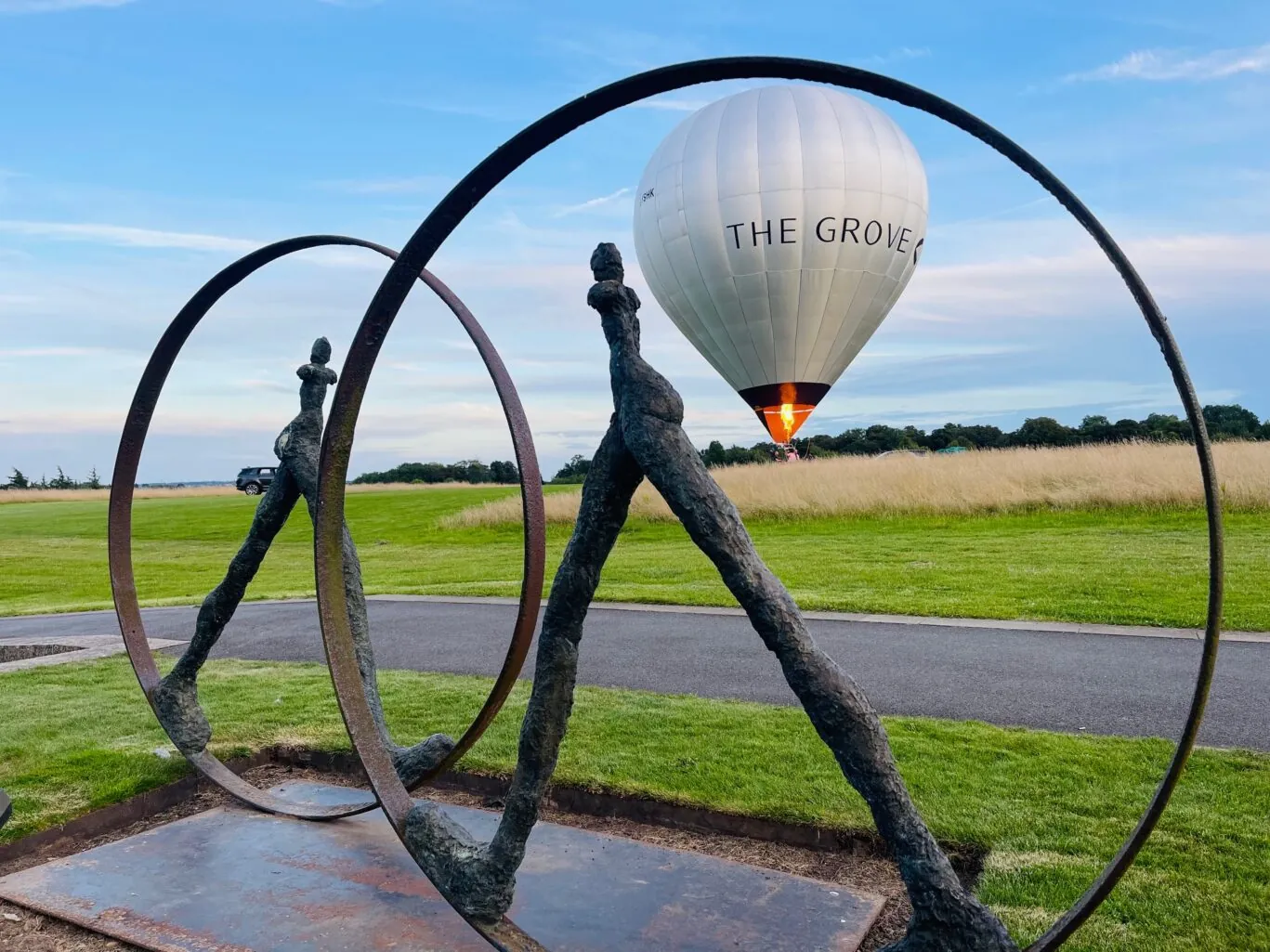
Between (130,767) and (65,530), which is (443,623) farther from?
(65,530)

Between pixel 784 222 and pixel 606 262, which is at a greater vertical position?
pixel 784 222

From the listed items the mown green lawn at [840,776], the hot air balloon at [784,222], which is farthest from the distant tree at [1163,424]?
the mown green lawn at [840,776]

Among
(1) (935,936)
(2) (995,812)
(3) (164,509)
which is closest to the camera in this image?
(1) (935,936)

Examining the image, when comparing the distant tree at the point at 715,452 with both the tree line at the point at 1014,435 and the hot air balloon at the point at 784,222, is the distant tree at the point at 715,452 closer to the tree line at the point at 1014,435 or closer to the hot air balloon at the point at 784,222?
the tree line at the point at 1014,435

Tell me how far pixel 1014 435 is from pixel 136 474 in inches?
1923

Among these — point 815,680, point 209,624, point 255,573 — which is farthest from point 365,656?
point 815,680

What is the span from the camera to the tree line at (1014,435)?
3544 centimetres

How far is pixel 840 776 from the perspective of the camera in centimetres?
502

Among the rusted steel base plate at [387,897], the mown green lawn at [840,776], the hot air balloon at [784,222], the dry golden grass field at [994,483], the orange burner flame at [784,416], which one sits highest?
the hot air balloon at [784,222]

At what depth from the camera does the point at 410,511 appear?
3428 cm

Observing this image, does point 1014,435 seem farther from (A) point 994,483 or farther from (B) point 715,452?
(A) point 994,483

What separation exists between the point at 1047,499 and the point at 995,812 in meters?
15.1

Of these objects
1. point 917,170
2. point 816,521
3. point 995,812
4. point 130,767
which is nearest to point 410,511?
point 816,521

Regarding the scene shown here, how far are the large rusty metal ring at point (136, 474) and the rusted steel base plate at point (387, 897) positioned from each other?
42cm
